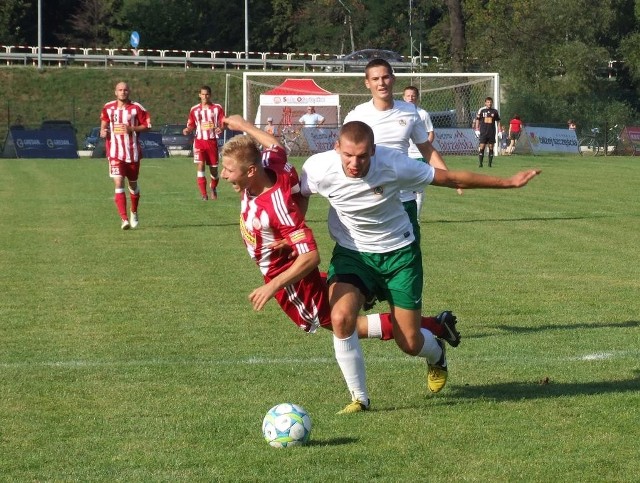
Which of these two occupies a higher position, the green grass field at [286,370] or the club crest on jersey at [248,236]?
the club crest on jersey at [248,236]

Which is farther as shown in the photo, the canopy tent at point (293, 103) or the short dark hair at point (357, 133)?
the canopy tent at point (293, 103)

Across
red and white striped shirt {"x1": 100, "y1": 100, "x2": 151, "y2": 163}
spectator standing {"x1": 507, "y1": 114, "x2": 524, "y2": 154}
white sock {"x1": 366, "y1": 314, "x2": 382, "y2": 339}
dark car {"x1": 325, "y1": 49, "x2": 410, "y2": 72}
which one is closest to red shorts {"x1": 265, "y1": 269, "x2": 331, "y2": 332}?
white sock {"x1": 366, "y1": 314, "x2": 382, "y2": 339}

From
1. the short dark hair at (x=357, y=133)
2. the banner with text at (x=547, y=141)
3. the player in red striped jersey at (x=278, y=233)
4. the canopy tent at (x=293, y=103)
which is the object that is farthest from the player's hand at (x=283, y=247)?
the banner with text at (x=547, y=141)

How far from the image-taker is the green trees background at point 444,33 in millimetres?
55031

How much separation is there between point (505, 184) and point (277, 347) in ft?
8.52

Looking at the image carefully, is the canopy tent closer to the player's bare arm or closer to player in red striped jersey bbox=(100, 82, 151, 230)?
player in red striped jersey bbox=(100, 82, 151, 230)

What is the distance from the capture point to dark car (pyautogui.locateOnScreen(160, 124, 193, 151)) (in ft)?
151

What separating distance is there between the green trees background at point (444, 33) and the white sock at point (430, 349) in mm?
41662

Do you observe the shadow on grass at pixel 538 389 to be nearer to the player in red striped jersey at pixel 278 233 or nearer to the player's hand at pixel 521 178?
the player in red striped jersey at pixel 278 233

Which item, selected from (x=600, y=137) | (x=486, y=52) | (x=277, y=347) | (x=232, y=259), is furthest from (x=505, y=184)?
(x=486, y=52)

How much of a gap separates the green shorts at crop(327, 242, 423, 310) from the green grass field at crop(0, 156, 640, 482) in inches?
23.9

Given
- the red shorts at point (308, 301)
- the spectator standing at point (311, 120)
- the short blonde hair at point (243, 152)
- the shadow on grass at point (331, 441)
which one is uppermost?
the spectator standing at point (311, 120)

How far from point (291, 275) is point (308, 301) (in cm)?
48

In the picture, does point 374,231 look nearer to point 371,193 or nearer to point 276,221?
point 371,193
